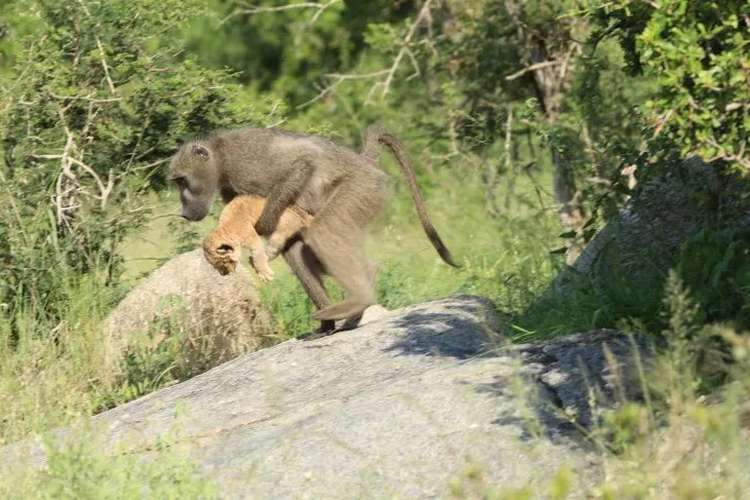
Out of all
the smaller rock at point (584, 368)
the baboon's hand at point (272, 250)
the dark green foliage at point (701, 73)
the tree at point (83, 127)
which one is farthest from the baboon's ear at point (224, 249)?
the dark green foliage at point (701, 73)

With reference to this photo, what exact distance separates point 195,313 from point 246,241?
3.06 ft

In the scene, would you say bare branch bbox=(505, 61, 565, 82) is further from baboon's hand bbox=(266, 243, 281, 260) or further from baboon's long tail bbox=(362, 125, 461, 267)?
baboon's hand bbox=(266, 243, 281, 260)

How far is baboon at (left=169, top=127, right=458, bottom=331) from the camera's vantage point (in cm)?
784

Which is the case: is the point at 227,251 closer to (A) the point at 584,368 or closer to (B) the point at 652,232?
(B) the point at 652,232

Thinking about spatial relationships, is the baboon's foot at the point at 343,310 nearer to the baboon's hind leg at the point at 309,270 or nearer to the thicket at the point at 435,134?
the baboon's hind leg at the point at 309,270

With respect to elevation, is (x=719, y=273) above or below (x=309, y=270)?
below

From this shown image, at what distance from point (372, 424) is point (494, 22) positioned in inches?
283

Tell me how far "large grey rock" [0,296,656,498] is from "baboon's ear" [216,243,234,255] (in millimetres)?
729

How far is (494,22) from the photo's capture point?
12.2 m

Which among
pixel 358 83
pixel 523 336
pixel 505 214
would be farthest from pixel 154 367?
pixel 358 83

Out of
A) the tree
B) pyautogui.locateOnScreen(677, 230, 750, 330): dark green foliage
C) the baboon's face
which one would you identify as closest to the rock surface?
the tree

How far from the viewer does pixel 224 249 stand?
26.2 feet

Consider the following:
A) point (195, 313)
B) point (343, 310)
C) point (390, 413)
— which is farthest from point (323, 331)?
point (390, 413)

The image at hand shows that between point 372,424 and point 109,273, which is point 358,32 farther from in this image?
point 372,424
